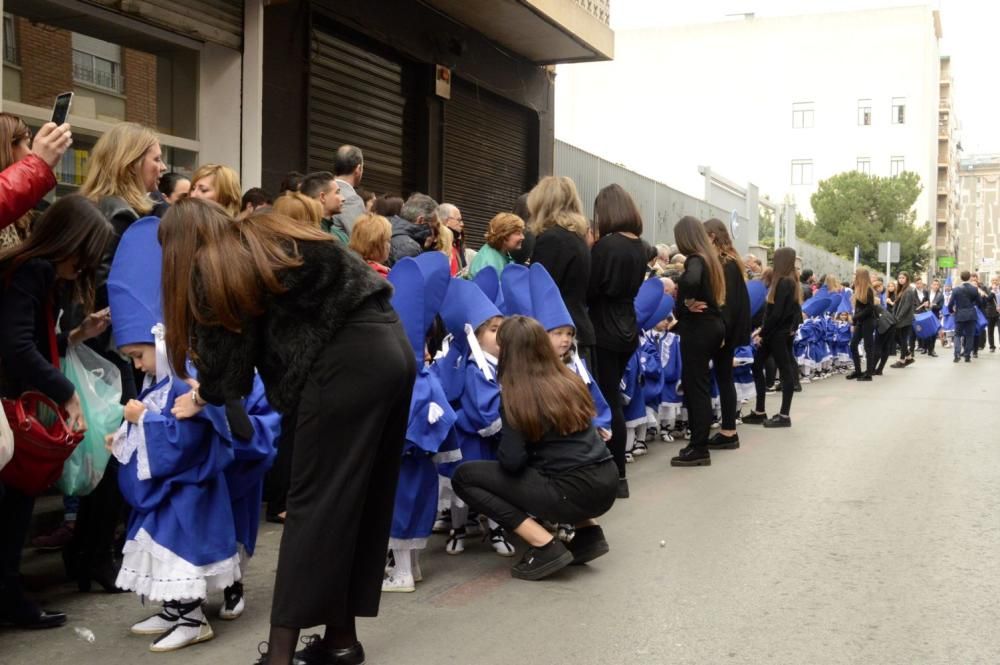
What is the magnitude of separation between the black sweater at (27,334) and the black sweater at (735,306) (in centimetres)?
624

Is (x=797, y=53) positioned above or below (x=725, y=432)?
above

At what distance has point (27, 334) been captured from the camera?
14.2 ft

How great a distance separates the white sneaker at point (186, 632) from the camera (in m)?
4.26

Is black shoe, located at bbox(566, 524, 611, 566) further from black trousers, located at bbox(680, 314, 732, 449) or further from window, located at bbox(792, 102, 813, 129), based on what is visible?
window, located at bbox(792, 102, 813, 129)

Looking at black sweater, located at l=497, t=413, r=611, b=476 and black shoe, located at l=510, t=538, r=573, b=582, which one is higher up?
black sweater, located at l=497, t=413, r=611, b=476

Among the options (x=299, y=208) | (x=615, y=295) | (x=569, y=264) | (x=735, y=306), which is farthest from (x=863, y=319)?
(x=299, y=208)

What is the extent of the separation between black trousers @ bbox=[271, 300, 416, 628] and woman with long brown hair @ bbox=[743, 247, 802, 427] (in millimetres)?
8268

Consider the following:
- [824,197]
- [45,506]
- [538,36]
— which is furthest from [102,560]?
[824,197]

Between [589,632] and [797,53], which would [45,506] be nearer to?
[589,632]

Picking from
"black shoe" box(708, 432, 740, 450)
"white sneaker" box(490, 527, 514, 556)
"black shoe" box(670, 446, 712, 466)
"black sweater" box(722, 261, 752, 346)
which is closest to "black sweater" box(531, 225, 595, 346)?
"white sneaker" box(490, 527, 514, 556)

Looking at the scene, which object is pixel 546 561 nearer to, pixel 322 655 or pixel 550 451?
pixel 550 451

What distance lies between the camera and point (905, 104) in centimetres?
6688

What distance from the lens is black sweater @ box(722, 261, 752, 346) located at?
9445 mm

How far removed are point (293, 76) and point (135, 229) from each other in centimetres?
655
